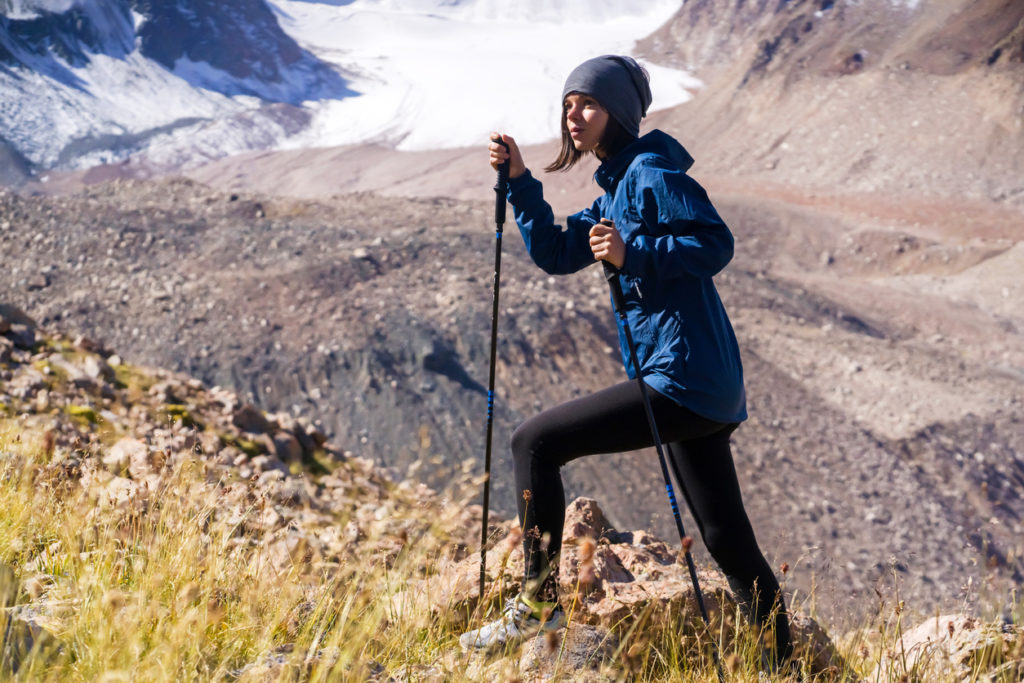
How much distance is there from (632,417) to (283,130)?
48.9m

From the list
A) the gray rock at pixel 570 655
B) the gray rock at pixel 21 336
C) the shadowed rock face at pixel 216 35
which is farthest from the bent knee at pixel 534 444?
the shadowed rock face at pixel 216 35

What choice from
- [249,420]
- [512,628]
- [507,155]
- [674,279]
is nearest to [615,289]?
[674,279]

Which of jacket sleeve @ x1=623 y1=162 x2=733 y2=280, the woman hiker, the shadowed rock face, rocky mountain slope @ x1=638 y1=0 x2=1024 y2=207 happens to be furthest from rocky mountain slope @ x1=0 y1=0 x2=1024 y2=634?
the shadowed rock face

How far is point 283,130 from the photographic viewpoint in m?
46.9

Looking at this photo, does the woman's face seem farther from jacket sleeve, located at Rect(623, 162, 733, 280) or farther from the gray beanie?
jacket sleeve, located at Rect(623, 162, 733, 280)

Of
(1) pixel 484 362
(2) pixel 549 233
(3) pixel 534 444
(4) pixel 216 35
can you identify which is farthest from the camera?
(4) pixel 216 35

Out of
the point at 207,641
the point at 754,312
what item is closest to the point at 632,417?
the point at 207,641

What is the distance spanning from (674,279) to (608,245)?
0.23 m

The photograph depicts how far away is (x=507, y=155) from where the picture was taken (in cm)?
261

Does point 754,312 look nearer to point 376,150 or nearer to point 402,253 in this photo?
point 402,253

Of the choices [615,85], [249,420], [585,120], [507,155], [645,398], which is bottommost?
[249,420]

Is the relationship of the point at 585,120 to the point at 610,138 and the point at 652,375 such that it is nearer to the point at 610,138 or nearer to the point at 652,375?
the point at 610,138

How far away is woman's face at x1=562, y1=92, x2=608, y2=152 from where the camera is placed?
7.94 feet

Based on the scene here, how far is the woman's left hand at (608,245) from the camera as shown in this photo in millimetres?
2131
